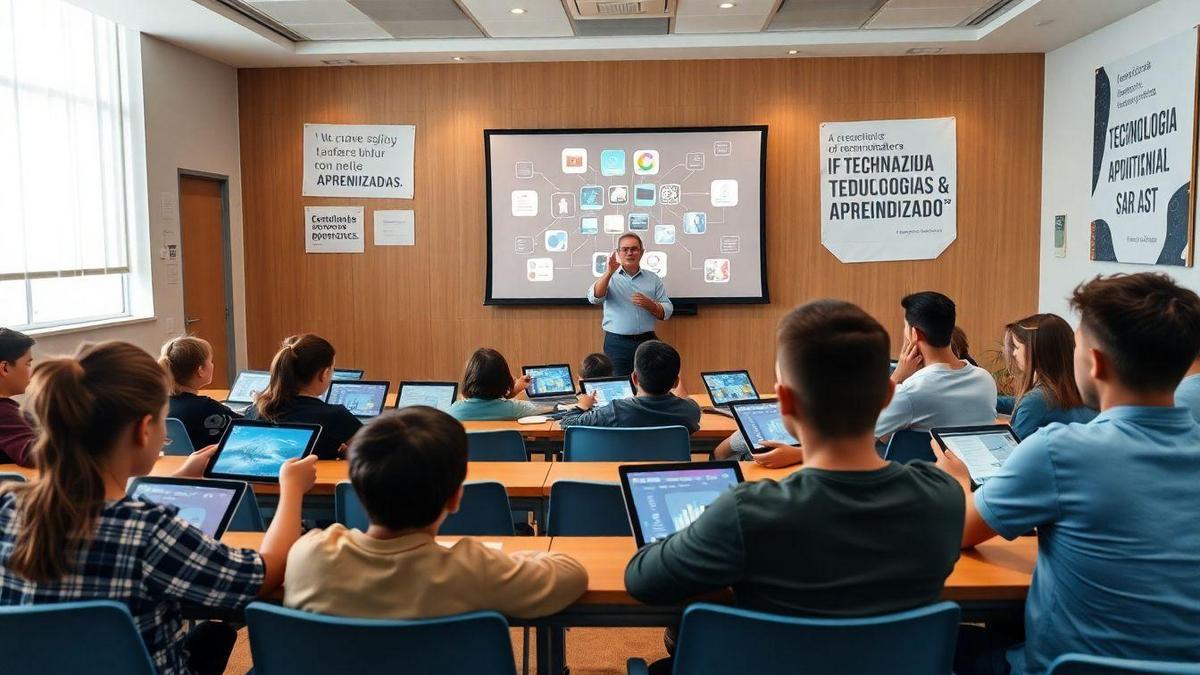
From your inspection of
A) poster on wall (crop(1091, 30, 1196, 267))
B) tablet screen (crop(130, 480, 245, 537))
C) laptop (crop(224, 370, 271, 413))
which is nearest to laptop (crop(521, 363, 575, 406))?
laptop (crop(224, 370, 271, 413))

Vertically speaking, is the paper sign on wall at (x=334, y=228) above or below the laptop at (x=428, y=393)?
above

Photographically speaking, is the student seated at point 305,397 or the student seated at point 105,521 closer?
the student seated at point 105,521

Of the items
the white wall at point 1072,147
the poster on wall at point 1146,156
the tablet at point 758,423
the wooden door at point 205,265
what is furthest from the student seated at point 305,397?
the white wall at point 1072,147

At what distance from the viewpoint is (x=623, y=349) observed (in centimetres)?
651

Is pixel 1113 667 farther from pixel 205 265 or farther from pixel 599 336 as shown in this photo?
pixel 205 265

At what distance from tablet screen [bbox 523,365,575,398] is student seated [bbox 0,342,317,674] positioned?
3138mm

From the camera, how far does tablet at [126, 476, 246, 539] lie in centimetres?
188

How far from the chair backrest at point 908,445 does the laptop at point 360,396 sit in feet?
7.35

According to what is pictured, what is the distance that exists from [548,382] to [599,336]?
2439 mm

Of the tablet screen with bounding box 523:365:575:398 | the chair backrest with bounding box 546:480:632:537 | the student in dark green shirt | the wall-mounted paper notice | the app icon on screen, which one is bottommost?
the chair backrest with bounding box 546:480:632:537

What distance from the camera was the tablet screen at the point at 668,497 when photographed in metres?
1.90

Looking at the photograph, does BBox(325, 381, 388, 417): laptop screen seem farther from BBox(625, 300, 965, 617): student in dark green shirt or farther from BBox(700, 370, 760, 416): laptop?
BBox(625, 300, 965, 617): student in dark green shirt

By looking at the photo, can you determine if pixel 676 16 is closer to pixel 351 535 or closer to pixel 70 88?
pixel 70 88

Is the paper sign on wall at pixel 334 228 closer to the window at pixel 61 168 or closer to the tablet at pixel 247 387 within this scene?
the window at pixel 61 168
